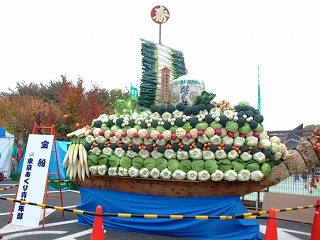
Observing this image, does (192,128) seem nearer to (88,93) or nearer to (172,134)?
(172,134)

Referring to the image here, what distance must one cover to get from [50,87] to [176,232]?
35.3m

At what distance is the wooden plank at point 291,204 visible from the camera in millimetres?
8234

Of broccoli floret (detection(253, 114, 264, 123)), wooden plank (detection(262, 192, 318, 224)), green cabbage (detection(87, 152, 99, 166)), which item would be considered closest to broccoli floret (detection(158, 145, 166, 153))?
green cabbage (detection(87, 152, 99, 166))

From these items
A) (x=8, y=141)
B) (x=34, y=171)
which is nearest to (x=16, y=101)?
(x=8, y=141)

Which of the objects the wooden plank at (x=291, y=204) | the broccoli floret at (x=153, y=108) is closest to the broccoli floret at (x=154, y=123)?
the broccoli floret at (x=153, y=108)

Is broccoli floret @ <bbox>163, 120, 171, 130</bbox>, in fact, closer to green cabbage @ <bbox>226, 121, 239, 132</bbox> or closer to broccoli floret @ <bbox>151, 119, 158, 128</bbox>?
broccoli floret @ <bbox>151, 119, 158, 128</bbox>

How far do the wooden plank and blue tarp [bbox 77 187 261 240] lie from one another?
268 centimetres

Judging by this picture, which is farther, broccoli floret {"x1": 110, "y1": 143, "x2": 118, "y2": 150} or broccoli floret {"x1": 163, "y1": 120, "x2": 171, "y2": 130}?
broccoli floret {"x1": 110, "y1": 143, "x2": 118, "y2": 150}

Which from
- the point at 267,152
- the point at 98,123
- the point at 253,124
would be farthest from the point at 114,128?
the point at 267,152

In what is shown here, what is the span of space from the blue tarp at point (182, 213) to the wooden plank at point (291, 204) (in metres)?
2.68

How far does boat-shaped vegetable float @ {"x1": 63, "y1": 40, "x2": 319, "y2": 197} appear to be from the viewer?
19.6ft

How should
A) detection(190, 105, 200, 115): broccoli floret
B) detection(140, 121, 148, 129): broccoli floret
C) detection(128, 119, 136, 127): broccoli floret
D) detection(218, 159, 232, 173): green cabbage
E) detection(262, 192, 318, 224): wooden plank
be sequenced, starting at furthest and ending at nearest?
detection(262, 192, 318, 224): wooden plank, detection(128, 119, 136, 127): broccoli floret, detection(140, 121, 148, 129): broccoli floret, detection(190, 105, 200, 115): broccoli floret, detection(218, 159, 232, 173): green cabbage

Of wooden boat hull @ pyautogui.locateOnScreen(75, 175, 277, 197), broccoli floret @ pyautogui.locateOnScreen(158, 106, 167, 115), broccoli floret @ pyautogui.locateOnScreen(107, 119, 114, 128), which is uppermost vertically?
broccoli floret @ pyautogui.locateOnScreen(158, 106, 167, 115)

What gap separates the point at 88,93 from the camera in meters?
25.6
